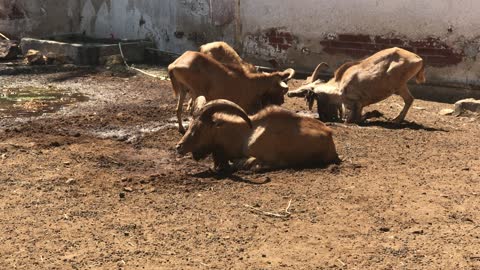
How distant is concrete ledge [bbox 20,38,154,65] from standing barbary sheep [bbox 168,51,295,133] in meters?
7.44

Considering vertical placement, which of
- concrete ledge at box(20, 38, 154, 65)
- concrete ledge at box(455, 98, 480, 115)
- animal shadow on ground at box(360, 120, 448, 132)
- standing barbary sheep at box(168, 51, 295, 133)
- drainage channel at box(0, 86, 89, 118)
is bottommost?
drainage channel at box(0, 86, 89, 118)

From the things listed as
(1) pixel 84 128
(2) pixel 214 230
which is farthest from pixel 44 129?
(2) pixel 214 230

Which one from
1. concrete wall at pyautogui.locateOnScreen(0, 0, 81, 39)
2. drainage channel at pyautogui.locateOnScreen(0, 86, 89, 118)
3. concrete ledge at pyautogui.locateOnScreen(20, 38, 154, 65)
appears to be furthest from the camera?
concrete wall at pyautogui.locateOnScreen(0, 0, 81, 39)

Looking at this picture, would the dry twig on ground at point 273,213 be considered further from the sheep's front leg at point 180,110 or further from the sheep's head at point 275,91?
the sheep's head at point 275,91

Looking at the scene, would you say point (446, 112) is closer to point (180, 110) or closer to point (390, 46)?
point (390, 46)

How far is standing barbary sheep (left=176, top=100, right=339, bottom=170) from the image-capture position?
7.37m

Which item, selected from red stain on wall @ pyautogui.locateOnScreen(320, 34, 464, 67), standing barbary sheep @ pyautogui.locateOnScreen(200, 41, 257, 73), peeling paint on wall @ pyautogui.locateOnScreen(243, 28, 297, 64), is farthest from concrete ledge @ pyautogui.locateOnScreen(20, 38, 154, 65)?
standing barbary sheep @ pyautogui.locateOnScreen(200, 41, 257, 73)

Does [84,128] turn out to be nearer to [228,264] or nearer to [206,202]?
[206,202]

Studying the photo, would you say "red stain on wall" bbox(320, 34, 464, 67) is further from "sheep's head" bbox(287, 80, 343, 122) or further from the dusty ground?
the dusty ground

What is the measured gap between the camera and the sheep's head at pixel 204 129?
7.36 metres

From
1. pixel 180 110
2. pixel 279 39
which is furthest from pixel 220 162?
pixel 279 39

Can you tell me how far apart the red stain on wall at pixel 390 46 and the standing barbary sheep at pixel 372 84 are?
1629mm

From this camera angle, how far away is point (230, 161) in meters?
7.59

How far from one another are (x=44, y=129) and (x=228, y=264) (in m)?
5.35
